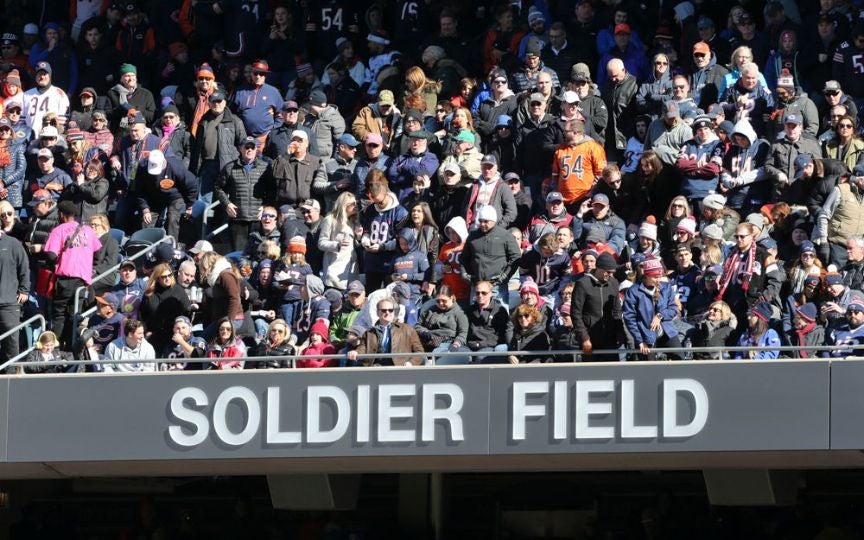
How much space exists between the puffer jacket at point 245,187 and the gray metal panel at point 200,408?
12.1 ft

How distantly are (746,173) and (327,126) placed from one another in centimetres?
453

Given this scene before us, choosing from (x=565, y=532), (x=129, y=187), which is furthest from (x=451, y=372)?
(x=129, y=187)

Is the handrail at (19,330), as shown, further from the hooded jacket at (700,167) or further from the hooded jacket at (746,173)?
the hooded jacket at (746,173)

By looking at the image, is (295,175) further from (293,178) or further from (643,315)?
(643,315)

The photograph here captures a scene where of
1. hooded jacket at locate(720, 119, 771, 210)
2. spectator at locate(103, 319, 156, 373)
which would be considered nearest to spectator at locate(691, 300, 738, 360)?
hooded jacket at locate(720, 119, 771, 210)

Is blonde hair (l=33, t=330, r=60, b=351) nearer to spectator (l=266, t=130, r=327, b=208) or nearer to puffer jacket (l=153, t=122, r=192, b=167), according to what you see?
spectator (l=266, t=130, r=327, b=208)

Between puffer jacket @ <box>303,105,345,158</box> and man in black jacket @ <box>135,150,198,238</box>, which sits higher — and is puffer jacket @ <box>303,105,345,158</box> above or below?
above

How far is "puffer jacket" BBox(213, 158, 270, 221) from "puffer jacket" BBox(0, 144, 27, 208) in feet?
6.75

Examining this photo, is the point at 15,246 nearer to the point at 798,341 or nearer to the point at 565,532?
the point at 565,532

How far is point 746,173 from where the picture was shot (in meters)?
17.9

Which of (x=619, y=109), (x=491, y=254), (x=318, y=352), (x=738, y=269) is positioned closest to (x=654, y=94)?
(x=619, y=109)

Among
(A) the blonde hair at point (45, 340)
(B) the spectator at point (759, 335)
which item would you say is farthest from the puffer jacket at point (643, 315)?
(A) the blonde hair at point (45, 340)

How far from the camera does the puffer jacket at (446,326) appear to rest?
53.7 feet

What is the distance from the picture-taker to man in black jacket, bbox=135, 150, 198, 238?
64.8 feet
